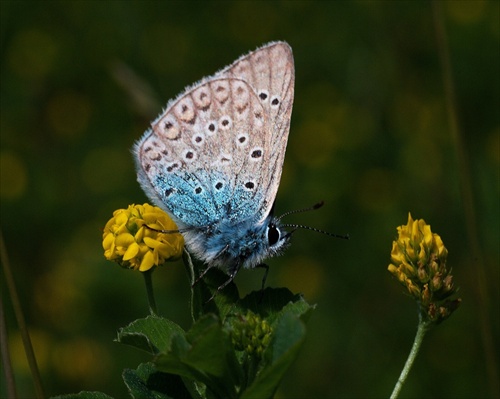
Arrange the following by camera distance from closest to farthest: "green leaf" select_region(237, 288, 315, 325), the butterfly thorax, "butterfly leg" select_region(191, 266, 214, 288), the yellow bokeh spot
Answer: "green leaf" select_region(237, 288, 315, 325) < "butterfly leg" select_region(191, 266, 214, 288) < the butterfly thorax < the yellow bokeh spot

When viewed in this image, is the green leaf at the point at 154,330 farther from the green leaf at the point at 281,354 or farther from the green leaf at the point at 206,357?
the green leaf at the point at 281,354

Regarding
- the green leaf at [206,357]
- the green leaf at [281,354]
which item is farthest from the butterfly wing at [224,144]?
the green leaf at [281,354]

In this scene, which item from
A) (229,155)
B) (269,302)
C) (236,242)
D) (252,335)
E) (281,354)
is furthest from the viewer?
(229,155)

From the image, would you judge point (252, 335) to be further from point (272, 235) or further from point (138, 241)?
point (272, 235)

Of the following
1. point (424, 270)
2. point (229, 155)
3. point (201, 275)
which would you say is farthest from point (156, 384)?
point (229, 155)

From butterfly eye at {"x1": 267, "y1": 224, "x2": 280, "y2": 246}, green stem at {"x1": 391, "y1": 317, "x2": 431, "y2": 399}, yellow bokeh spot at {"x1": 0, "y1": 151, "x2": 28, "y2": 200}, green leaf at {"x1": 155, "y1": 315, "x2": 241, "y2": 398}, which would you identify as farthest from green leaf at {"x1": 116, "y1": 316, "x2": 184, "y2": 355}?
yellow bokeh spot at {"x1": 0, "y1": 151, "x2": 28, "y2": 200}

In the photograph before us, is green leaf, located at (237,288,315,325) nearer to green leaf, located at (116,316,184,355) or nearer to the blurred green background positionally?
green leaf, located at (116,316,184,355)
